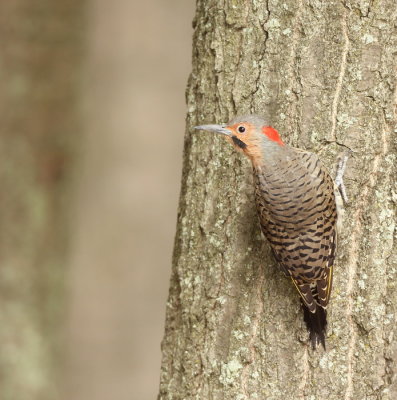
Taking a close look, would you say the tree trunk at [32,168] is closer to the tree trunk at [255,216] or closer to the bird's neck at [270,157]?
the tree trunk at [255,216]

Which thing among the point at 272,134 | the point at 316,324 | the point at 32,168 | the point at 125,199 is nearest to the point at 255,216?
the point at 272,134

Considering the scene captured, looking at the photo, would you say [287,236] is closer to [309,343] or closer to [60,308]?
[309,343]

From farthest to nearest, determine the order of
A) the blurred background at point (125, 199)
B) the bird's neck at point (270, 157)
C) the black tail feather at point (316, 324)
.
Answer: the blurred background at point (125, 199) < the bird's neck at point (270, 157) < the black tail feather at point (316, 324)

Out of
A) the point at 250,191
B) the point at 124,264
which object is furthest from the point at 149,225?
the point at 250,191

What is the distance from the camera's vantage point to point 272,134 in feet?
10.8

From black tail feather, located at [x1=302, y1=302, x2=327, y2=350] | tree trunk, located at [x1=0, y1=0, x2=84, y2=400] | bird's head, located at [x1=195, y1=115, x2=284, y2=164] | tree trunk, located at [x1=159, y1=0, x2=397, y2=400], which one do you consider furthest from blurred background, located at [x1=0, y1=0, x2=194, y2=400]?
black tail feather, located at [x1=302, y1=302, x2=327, y2=350]

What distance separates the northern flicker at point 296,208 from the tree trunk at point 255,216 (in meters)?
0.06

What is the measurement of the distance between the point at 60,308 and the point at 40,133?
1.71 metres

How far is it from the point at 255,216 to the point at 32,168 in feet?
13.2

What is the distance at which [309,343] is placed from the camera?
10.5ft

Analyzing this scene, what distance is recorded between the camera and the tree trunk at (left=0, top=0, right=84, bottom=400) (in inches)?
269

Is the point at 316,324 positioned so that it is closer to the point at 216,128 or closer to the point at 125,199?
→ the point at 216,128

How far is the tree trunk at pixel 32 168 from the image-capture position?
6832 mm

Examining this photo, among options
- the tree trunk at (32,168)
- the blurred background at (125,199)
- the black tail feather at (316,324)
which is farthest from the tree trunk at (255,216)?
the blurred background at (125,199)
